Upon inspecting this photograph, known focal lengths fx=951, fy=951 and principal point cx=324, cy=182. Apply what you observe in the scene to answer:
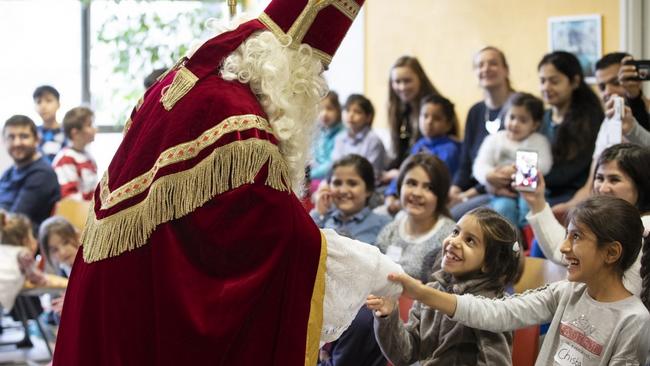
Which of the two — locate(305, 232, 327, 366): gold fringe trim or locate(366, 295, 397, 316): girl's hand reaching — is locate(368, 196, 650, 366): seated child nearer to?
locate(366, 295, 397, 316): girl's hand reaching

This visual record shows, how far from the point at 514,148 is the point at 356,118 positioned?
173 centimetres

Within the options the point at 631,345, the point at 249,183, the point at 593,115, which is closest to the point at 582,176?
the point at 593,115

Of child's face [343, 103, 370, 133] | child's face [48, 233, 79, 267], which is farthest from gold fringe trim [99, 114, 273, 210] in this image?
child's face [343, 103, 370, 133]

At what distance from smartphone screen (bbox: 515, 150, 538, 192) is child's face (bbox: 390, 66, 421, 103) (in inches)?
104

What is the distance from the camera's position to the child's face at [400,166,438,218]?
4.08 meters

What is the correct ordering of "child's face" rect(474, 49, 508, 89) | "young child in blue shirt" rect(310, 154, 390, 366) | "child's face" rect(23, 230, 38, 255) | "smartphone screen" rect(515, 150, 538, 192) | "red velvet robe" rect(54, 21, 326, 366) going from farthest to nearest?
"child's face" rect(474, 49, 508, 89) < "child's face" rect(23, 230, 38, 255) < "young child in blue shirt" rect(310, 154, 390, 366) < "smartphone screen" rect(515, 150, 538, 192) < "red velvet robe" rect(54, 21, 326, 366)

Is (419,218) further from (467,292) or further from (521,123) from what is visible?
(467,292)

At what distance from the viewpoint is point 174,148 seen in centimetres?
246

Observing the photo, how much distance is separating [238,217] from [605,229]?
98 centimetres

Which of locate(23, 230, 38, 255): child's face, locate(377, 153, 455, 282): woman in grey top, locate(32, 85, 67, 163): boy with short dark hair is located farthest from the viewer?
locate(32, 85, 67, 163): boy with short dark hair

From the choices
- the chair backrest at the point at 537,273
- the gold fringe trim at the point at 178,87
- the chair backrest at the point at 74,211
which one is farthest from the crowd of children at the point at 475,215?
the gold fringe trim at the point at 178,87

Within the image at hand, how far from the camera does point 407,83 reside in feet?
20.0

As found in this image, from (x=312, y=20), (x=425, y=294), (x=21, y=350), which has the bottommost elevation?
(x=21, y=350)

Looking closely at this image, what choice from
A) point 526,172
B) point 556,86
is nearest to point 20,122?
point 556,86
